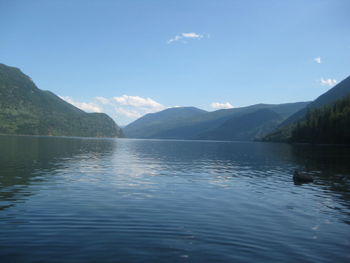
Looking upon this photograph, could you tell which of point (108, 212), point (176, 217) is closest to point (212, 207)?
point (176, 217)

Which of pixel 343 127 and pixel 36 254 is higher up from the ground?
pixel 343 127

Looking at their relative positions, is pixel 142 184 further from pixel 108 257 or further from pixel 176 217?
pixel 108 257

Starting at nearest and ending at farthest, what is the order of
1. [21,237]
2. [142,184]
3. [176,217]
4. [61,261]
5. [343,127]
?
[61,261]
[21,237]
[176,217]
[142,184]
[343,127]

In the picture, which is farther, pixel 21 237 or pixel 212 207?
pixel 212 207

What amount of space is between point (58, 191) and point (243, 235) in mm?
24747

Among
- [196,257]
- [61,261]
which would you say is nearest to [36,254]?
[61,261]

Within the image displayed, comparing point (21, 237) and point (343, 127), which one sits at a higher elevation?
point (343, 127)

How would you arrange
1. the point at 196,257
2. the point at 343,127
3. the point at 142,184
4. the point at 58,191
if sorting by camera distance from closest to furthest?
the point at 196,257, the point at 58,191, the point at 142,184, the point at 343,127

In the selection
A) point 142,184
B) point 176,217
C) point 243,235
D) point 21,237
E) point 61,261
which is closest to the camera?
point 61,261

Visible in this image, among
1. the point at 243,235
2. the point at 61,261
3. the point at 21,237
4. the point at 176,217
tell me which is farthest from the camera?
the point at 176,217

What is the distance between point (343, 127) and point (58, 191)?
638 feet

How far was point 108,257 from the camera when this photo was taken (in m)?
16.6

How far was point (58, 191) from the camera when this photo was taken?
35.8 m

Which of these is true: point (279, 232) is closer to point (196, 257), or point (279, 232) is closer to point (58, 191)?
point (196, 257)
